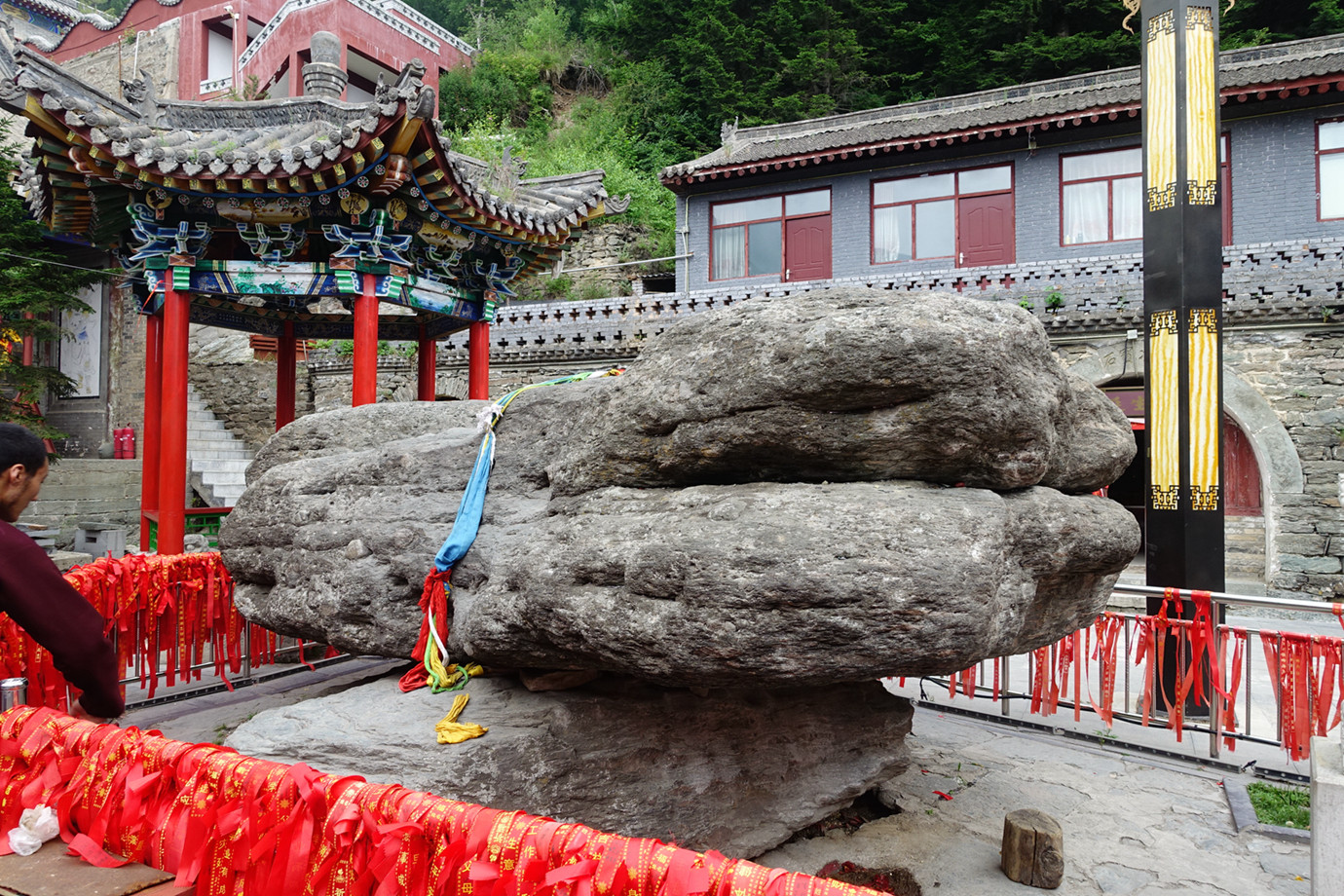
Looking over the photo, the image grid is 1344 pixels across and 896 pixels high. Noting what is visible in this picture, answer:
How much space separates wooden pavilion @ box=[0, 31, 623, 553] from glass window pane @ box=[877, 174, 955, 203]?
9922 millimetres

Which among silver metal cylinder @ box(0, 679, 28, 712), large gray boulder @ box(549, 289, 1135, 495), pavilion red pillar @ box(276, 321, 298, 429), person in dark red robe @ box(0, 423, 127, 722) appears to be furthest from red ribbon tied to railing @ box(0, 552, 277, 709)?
pavilion red pillar @ box(276, 321, 298, 429)

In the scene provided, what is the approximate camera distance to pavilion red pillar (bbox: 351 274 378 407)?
8.06m

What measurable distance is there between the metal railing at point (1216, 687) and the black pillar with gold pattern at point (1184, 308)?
1.13 feet

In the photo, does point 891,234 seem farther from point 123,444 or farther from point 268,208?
point 123,444

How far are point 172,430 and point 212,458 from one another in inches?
328

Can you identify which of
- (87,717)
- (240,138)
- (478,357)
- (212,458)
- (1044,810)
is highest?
(240,138)

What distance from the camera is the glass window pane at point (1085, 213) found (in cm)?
1625

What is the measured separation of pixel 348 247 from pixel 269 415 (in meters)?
11.6

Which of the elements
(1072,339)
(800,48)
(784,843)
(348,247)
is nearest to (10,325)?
(348,247)

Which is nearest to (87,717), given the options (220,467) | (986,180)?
(220,467)

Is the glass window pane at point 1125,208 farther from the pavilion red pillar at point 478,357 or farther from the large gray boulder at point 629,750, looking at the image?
the large gray boulder at point 629,750

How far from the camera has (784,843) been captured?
397 centimetres

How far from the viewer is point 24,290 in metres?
13.5

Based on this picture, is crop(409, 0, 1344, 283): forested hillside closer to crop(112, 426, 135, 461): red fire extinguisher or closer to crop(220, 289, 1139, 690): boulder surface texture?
crop(112, 426, 135, 461): red fire extinguisher
